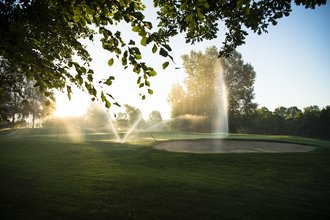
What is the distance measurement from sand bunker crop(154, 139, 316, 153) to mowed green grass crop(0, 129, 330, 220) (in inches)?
175

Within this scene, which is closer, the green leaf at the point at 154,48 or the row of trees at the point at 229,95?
the green leaf at the point at 154,48

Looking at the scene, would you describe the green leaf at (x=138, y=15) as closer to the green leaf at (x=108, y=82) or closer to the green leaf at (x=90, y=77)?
the green leaf at (x=108, y=82)

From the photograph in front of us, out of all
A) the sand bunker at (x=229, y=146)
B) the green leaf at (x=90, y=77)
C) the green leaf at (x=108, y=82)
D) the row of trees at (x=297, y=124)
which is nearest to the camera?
the green leaf at (x=108, y=82)

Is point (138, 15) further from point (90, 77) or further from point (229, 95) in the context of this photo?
point (229, 95)

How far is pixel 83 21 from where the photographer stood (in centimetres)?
247

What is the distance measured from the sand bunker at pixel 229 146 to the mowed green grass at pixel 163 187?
175 inches

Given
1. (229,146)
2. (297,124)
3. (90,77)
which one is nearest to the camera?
(90,77)

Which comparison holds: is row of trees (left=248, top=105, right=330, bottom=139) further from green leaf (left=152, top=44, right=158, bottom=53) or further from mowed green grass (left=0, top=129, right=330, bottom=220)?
green leaf (left=152, top=44, right=158, bottom=53)

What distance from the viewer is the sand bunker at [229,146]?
16922 millimetres

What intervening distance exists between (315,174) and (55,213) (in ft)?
31.4

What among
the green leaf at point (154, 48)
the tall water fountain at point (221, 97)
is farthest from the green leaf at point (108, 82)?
the tall water fountain at point (221, 97)

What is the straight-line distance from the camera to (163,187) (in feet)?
23.6

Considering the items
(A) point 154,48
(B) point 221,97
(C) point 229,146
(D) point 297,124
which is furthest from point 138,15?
(D) point 297,124

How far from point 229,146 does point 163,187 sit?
1244 cm
